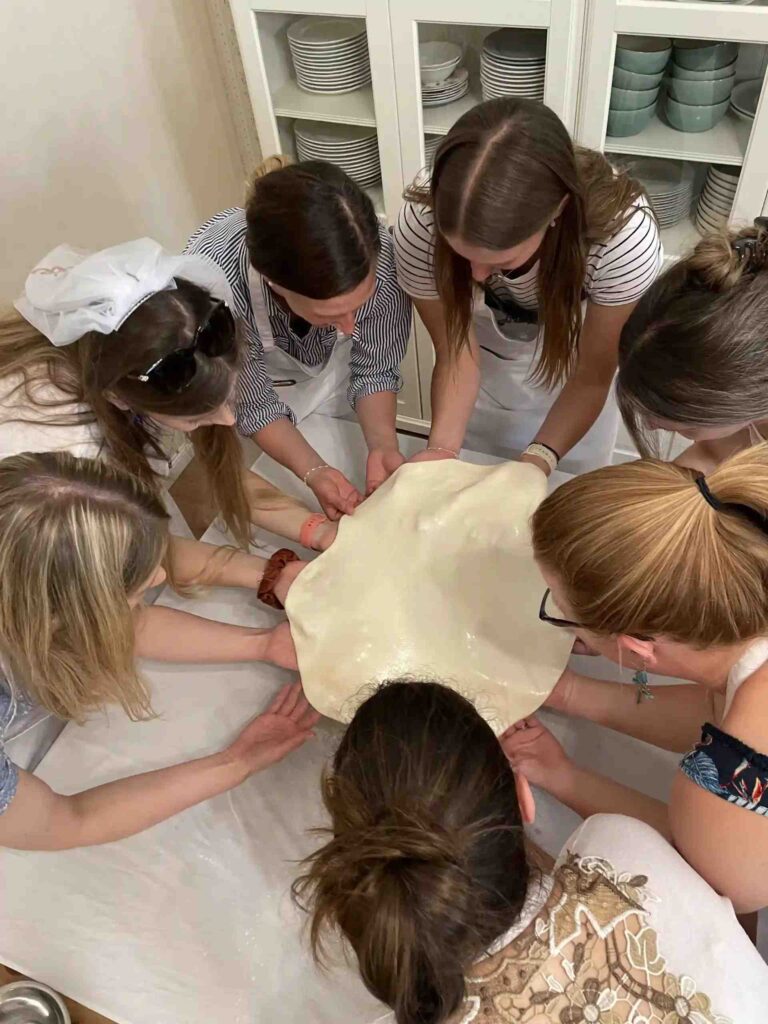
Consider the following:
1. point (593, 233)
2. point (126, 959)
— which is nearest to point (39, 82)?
point (593, 233)

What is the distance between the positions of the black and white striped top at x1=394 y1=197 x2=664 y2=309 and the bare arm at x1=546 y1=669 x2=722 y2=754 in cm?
64

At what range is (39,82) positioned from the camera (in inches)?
63.6

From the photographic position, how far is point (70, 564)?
83 cm

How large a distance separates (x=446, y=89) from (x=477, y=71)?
11 centimetres

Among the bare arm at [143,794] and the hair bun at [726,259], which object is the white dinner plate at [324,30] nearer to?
the hair bun at [726,259]

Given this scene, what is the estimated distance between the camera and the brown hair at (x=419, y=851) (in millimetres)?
586

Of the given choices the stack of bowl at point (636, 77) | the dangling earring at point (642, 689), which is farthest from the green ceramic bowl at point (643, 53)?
the dangling earring at point (642, 689)

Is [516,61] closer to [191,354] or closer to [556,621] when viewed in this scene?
[191,354]

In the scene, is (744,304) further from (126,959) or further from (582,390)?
(126,959)

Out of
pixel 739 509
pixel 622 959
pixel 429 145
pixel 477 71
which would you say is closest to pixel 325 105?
pixel 429 145

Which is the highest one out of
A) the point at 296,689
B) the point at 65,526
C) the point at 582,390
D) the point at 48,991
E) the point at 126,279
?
the point at 126,279

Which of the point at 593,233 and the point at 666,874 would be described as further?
the point at 593,233

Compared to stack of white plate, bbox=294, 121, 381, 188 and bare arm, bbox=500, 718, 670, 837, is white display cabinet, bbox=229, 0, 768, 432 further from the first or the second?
bare arm, bbox=500, 718, 670, 837

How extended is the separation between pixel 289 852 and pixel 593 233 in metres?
1.05
